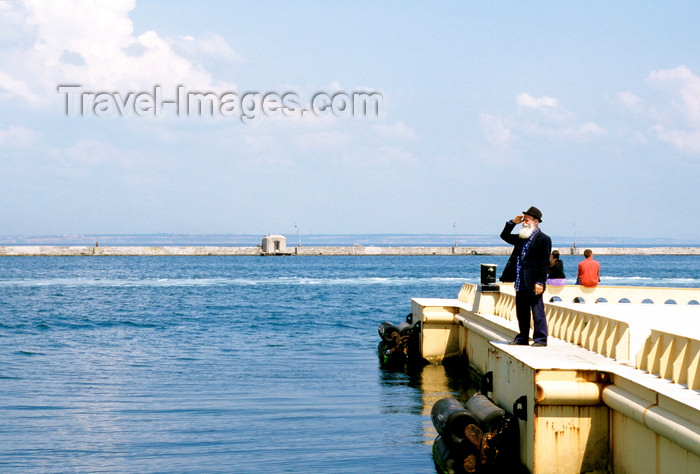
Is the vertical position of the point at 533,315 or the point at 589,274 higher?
the point at 589,274

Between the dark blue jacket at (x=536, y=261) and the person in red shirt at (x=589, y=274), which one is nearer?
the dark blue jacket at (x=536, y=261)

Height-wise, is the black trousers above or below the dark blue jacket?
below

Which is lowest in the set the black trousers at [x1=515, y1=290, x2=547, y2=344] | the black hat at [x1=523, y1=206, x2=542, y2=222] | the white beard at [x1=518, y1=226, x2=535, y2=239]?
the black trousers at [x1=515, y1=290, x2=547, y2=344]

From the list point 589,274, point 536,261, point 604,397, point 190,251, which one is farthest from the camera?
point 190,251

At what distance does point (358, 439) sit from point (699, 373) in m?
6.54

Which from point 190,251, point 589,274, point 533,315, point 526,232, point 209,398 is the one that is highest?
point 526,232

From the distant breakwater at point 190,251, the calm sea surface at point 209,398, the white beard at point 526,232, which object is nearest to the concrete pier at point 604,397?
the white beard at point 526,232

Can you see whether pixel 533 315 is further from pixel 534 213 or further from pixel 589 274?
pixel 589 274

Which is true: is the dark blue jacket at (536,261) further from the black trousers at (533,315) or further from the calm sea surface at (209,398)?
the calm sea surface at (209,398)

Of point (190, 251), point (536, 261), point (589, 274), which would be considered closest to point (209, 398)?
point (536, 261)

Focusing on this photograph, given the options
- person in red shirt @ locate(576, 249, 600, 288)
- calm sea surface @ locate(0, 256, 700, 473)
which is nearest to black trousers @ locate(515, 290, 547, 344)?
calm sea surface @ locate(0, 256, 700, 473)

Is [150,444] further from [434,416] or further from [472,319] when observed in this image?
[472,319]

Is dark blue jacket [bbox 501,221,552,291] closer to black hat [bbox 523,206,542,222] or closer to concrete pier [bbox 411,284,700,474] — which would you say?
black hat [bbox 523,206,542,222]

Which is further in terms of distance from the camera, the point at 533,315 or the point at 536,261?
the point at 533,315
